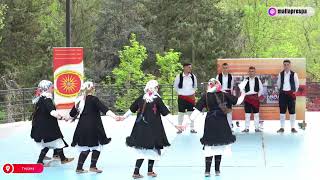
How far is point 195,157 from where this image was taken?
1402 cm

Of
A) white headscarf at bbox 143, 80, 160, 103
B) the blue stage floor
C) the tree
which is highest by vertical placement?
the tree

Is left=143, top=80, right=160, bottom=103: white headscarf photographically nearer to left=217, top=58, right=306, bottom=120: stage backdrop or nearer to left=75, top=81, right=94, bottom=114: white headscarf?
left=75, top=81, right=94, bottom=114: white headscarf

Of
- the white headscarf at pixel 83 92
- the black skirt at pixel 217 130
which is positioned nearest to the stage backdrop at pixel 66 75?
the white headscarf at pixel 83 92

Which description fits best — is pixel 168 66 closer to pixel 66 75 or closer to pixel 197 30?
pixel 197 30

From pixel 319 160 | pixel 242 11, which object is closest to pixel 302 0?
pixel 242 11

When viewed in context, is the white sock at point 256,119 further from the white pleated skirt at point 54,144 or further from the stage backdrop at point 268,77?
the white pleated skirt at point 54,144

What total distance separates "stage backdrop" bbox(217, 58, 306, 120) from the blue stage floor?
0.61 metres

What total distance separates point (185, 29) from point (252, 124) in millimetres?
28353

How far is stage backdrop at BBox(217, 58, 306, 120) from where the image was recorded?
57.8 feet

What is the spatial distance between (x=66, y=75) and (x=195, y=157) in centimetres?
629

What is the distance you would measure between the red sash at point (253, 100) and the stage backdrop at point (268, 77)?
381mm

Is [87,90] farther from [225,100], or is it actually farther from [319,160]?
[319,160]

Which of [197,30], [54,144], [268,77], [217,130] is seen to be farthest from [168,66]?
[217,130]

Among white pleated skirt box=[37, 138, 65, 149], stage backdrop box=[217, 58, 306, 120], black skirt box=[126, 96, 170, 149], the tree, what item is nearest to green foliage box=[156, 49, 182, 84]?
the tree
